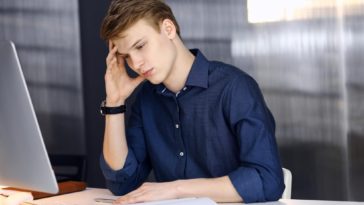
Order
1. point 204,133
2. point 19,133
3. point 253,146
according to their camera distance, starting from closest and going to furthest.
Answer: point 19,133, point 253,146, point 204,133

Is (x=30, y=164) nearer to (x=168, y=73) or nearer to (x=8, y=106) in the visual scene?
(x=8, y=106)

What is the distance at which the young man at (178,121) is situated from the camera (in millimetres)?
1642

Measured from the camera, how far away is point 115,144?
1.87m

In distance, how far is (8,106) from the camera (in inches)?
50.9

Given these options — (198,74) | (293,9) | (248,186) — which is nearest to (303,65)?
(293,9)

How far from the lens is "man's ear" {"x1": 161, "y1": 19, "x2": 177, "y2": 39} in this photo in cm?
183

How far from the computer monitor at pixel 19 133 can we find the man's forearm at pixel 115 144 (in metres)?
0.52

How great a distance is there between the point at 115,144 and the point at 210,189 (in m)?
0.41

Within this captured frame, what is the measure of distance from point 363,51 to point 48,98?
200cm

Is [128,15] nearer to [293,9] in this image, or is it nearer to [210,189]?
[210,189]

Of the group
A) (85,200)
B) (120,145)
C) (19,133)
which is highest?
(19,133)

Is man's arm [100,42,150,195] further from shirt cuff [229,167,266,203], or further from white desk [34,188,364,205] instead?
shirt cuff [229,167,266,203]

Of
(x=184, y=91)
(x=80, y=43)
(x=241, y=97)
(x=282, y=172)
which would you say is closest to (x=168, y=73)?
(x=184, y=91)

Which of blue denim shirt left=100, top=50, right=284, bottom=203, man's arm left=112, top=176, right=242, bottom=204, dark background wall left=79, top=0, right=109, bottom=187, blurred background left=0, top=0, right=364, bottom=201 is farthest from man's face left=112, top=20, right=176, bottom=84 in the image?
dark background wall left=79, top=0, right=109, bottom=187
